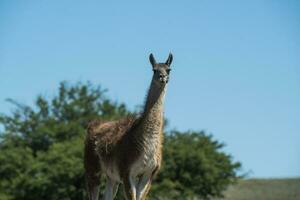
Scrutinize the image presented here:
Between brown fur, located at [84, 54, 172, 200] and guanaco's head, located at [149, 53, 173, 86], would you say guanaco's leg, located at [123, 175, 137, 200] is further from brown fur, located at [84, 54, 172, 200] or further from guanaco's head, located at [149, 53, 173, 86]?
guanaco's head, located at [149, 53, 173, 86]

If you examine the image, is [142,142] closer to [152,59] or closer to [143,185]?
[143,185]

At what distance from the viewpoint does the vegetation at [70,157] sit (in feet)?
157

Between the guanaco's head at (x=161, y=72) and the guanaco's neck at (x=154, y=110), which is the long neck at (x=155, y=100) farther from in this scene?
the guanaco's head at (x=161, y=72)

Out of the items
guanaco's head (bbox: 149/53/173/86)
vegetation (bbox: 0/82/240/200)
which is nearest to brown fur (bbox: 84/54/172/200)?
guanaco's head (bbox: 149/53/173/86)

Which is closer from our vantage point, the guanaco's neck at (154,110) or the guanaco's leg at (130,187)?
the guanaco's leg at (130,187)

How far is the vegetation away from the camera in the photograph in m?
48.0

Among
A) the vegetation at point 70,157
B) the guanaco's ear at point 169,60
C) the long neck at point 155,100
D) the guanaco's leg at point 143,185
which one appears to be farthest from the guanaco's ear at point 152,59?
the vegetation at point 70,157

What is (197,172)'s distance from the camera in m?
52.9

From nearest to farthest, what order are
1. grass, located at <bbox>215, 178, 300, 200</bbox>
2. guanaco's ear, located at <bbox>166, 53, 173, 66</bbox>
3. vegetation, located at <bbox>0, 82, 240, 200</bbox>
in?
guanaco's ear, located at <bbox>166, 53, 173, 66</bbox> < vegetation, located at <bbox>0, 82, 240, 200</bbox> < grass, located at <bbox>215, 178, 300, 200</bbox>

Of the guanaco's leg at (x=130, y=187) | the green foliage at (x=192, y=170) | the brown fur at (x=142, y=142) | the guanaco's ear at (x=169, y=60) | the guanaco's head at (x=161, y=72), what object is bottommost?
the guanaco's leg at (x=130, y=187)

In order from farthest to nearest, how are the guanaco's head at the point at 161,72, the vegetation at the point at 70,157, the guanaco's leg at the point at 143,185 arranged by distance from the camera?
the vegetation at the point at 70,157 < the guanaco's leg at the point at 143,185 < the guanaco's head at the point at 161,72

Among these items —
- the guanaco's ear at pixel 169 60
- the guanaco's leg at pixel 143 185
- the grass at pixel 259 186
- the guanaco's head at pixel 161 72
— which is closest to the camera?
the guanaco's head at pixel 161 72

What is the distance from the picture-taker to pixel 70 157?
159 ft

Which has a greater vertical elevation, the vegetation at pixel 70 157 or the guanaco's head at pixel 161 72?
the vegetation at pixel 70 157
